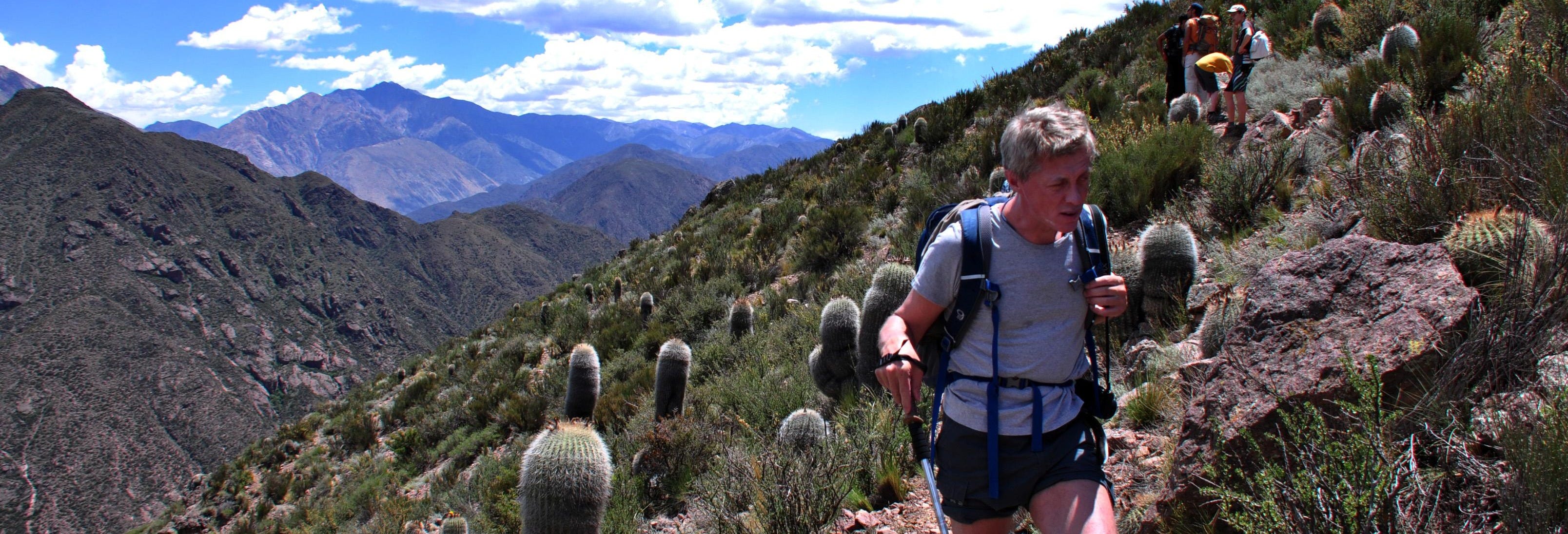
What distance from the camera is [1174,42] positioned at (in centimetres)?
866

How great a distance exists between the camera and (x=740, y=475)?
12.8 ft

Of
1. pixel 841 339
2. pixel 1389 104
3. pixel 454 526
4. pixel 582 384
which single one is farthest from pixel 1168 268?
pixel 582 384

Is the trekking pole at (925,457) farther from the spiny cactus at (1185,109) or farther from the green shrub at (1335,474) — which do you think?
the spiny cactus at (1185,109)

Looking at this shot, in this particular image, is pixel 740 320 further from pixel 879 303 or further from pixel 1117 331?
pixel 1117 331

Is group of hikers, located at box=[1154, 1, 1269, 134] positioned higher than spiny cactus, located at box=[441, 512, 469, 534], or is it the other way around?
group of hikers, located at box=[1154, 1, 1269, 134]

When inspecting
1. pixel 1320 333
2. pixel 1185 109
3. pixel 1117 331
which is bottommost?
pixel 1117 331

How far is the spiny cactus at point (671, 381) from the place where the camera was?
673 cm

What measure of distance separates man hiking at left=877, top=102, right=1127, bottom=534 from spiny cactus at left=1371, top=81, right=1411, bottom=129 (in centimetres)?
469

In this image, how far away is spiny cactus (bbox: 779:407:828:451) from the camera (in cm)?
457

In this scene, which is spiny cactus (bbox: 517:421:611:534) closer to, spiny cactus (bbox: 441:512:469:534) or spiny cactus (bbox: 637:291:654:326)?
spiny cactus (bbox: 441:512:469:534)

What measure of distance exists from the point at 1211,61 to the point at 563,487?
7055mm

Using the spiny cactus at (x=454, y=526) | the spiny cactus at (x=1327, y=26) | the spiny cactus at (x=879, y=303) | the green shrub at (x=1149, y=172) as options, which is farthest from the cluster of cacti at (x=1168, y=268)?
the spiny cactus at (x=1327, y=26)

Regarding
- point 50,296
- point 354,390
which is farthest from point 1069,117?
point 50,296

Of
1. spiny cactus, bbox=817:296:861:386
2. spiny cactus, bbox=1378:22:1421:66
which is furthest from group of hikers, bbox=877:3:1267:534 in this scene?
spiny cactus, bbox=1378:22:1421:66
